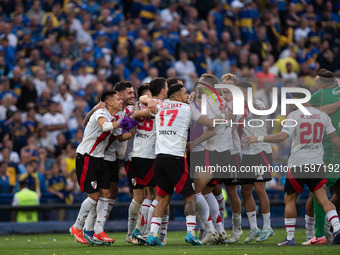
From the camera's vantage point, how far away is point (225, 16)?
24.8m

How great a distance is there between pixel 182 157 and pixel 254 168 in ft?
5.61

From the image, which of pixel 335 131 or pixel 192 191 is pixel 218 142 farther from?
pixel 335 131

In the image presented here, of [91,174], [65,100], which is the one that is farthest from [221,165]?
[65,100]

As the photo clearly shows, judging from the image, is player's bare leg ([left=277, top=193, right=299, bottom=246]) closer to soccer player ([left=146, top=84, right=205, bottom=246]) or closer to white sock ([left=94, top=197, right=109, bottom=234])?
soccer player ([left=146, top=84, right=205, bottom=246])

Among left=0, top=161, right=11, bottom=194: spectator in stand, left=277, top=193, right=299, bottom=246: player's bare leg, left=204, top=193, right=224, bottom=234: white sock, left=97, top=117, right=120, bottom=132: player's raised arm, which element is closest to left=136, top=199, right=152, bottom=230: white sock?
left=204, top=193, right=224, bottom=234: white sock

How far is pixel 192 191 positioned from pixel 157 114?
54.7 inches

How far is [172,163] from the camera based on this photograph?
10.9m

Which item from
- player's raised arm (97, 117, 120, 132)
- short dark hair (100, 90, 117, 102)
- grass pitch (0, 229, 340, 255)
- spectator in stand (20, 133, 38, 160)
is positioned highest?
short dark hair (100, 90, 117, 102)

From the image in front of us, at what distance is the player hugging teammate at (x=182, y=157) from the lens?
11.0 m

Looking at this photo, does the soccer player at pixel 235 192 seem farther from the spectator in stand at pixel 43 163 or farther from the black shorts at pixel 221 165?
the spectator in stand at pixel 43 163

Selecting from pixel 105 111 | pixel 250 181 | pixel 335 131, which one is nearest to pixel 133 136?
pixel 105 111

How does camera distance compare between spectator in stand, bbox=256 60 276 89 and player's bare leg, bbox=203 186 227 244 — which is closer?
player's bare leg, bbox=203 186 227 244

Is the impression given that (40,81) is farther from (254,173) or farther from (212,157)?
(254,173)

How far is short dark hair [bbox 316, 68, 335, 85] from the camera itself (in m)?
12.0
